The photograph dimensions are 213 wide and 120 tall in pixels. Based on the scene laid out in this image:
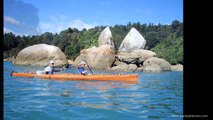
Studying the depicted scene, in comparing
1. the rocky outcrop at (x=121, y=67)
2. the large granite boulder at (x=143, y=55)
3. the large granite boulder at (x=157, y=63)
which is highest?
the large granite boulder at (x=143, y=55)

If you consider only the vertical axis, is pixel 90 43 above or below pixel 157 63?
above

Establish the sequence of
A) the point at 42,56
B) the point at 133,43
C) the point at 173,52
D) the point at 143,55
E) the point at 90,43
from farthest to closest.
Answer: the point at 90,43 < the point at 173,52 < the point at 133,43 < the point at 143,55 < the point at 42,56

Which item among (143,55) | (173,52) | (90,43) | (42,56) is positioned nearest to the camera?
(42,56)

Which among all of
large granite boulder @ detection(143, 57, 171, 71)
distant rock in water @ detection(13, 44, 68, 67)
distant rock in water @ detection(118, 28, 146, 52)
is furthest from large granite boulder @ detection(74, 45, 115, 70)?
distant rock in water @ detection(118, 28, 146, 52)

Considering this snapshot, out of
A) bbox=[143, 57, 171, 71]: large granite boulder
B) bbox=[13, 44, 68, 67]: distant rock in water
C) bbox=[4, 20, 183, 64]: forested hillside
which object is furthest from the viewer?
bbox=[4, 20, 183, 64]: forested hillside

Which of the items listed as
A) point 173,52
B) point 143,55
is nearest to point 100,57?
point 143,55

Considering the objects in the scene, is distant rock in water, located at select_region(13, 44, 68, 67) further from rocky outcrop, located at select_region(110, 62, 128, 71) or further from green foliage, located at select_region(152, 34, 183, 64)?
green foliage, located at select_region(152, 34, 183, 64)

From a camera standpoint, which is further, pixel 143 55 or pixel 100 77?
pixel 143 55

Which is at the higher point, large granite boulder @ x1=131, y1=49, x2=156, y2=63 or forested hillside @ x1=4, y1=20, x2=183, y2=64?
forested hillside @ x1=4, y1=20, x2=183, y2=64

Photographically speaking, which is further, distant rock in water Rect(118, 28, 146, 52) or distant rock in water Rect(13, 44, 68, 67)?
distant rock in water Rect(118, 28, 146, 52)

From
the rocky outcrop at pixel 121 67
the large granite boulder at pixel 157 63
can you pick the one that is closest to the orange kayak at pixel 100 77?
the rocky outcrop at pixel 121 67

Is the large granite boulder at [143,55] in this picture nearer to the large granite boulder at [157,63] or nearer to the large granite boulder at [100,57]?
the large granite boulder at [157,63]

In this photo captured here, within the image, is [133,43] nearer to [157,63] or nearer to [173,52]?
[173,52]
